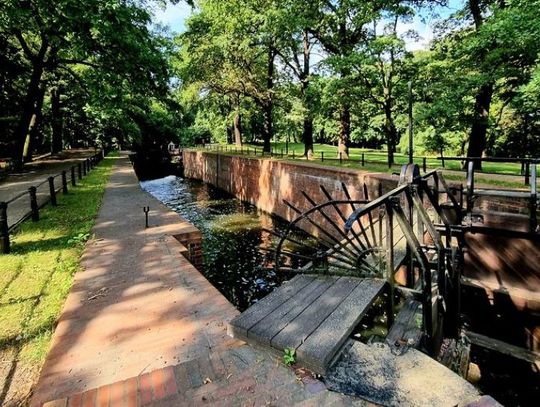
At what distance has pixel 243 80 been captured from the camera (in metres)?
22.4

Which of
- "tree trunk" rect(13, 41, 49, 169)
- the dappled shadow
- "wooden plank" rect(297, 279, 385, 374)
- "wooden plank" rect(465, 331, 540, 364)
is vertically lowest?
"wooden plank" rect(465, 331, 540, 364)

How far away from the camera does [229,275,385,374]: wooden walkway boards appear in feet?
8.98

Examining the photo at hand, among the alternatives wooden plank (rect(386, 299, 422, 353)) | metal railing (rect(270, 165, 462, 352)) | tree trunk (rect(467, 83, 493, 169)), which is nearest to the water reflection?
metal railing (rect(270, 165, 462, 352))

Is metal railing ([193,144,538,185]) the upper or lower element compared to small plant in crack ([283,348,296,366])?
upper

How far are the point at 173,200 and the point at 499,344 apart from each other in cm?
1832

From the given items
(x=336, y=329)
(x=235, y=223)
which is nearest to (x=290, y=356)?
(x=336, y=329)

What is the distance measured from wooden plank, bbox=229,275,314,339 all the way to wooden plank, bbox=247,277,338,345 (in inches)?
2.1

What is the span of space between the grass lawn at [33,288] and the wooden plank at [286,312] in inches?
79.9

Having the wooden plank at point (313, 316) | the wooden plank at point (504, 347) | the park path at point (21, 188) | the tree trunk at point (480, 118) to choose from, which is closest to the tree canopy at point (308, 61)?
the tree trunk at point (480, 118)

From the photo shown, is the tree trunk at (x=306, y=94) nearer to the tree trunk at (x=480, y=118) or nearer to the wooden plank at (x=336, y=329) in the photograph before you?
the tree trunk at (x=480, y=118)

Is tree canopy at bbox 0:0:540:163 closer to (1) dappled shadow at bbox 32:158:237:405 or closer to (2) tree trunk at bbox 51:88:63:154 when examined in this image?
(2) tree trunk at bbox 51:88:63:154

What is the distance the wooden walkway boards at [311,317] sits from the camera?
2.74 metres

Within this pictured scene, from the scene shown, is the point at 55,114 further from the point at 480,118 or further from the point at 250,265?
the point at 480,118

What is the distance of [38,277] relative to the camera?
17.5 feet
